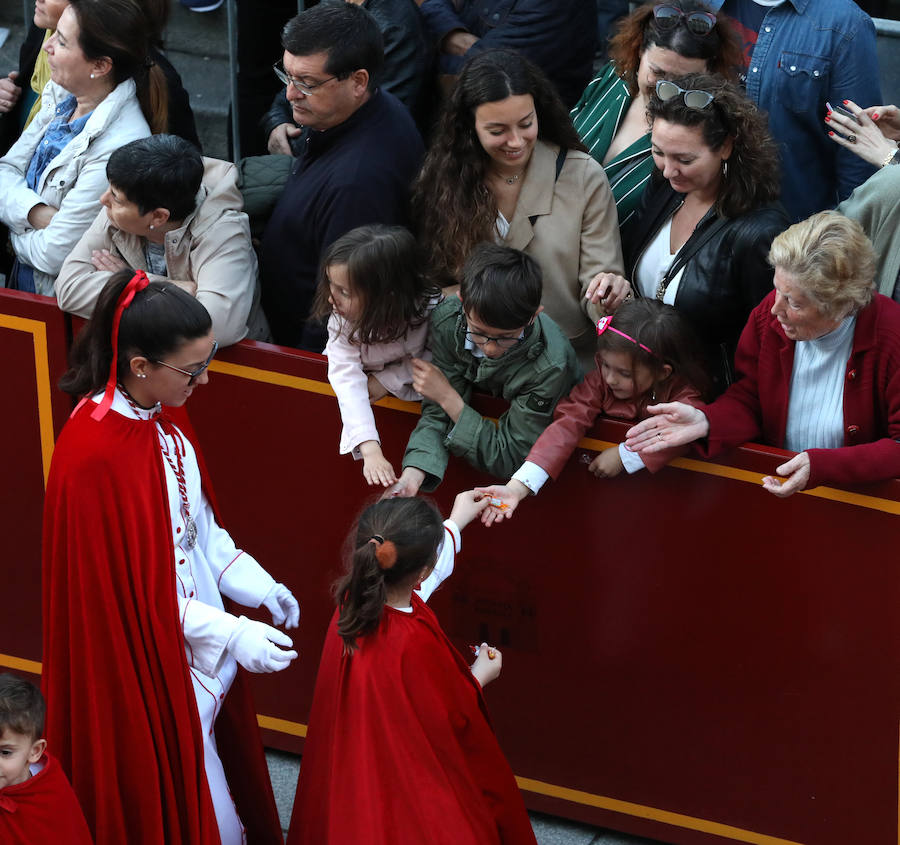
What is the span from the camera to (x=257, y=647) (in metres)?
3.73

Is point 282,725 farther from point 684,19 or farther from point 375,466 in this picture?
point 684,19

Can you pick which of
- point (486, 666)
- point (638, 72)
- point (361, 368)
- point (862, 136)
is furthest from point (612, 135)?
point (486, 666)

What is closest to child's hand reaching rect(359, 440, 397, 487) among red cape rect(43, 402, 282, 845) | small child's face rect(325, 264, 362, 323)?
small child's face rect(325, 264, 362, 323)

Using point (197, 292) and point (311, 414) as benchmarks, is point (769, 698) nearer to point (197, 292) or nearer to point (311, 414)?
point (311, 414)

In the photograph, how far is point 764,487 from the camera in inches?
163

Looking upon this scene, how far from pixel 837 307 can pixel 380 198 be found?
1.54m

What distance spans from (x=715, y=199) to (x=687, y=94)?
0.35 meters

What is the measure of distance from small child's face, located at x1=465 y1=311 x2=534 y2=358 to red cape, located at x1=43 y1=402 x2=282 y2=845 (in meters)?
0.88

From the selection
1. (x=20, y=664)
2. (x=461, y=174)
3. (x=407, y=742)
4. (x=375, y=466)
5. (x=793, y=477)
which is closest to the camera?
(x=407, y=742)

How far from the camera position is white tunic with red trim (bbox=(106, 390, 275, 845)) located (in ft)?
12.5

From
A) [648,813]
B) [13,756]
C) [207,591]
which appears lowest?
[648,813]

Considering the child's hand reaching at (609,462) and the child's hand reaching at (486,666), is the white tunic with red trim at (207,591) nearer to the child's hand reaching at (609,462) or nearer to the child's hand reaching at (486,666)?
the child's hand reaching at (486,666)

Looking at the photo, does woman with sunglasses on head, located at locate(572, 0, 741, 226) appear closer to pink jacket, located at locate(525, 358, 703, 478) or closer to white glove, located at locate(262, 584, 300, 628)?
pink jacket, located at locate(525, 358, 703, 478)

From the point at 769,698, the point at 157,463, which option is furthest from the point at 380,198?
the point at 769,698
